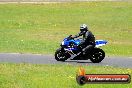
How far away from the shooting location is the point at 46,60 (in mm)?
22281

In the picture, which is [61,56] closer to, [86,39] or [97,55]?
[86,39]

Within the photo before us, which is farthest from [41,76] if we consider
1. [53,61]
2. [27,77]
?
[53,61]

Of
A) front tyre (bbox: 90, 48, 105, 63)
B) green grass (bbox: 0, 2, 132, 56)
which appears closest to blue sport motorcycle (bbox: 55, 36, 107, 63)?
front tyre (bbox: 90, 48, 105, 63)

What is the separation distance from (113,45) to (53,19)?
18.7 metres

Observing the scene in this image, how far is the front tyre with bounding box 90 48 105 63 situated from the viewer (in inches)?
864

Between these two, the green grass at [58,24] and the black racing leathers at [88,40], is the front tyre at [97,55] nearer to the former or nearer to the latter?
the black racing leathers at [88,40]

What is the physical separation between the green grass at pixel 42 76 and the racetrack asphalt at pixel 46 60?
158cm

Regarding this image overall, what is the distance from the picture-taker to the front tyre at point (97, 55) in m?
21.9

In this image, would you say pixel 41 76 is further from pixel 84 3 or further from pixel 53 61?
pixel 84 3

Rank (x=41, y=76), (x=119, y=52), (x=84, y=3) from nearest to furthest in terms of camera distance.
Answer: (x=41, y=76)
(x=119, y=52)
(x=84, y=3)

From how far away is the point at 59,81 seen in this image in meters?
15.3

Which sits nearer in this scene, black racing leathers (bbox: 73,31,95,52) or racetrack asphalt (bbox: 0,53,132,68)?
racetrack asphalt (bbox: 0,53,132,68)

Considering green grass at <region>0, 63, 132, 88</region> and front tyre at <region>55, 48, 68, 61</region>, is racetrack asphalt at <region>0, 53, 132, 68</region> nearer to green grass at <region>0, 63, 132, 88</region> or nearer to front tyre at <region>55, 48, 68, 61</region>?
front tyre at <region>55, 48, 68, 61</region>

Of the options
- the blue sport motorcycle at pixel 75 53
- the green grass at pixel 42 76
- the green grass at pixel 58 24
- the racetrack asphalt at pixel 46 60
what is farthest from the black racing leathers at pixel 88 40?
the green grass at pixel 58 24
